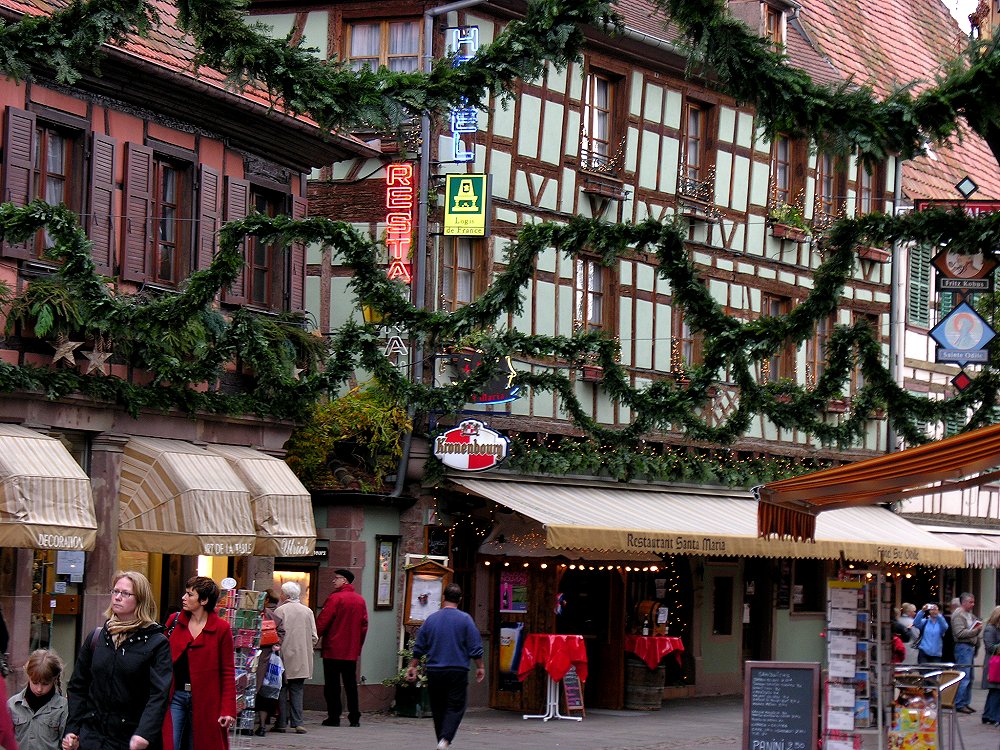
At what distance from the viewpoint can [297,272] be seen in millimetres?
22984

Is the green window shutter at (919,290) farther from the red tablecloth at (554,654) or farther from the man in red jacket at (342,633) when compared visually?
the man in red jacket at (342,633)

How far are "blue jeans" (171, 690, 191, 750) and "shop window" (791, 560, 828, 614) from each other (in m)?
20.9

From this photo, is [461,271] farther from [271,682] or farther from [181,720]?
[181,720]

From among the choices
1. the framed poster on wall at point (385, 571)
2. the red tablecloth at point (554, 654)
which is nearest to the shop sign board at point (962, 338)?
the red tablecloth at point (554, 654)

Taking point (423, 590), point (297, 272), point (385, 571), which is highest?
point (297, 272)

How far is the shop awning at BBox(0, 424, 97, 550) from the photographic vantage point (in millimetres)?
17297

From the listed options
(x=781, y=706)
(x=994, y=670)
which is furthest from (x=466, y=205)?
(x=781, y=706)

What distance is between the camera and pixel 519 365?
25.2 metres

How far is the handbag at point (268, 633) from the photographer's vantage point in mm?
19312

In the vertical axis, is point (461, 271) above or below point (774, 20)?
below

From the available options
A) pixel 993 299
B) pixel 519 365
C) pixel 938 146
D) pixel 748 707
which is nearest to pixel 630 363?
pixel 519 365

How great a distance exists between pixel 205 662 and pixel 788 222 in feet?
67.0

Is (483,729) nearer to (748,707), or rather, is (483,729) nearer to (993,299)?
(748,707)

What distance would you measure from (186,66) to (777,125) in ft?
30.8
